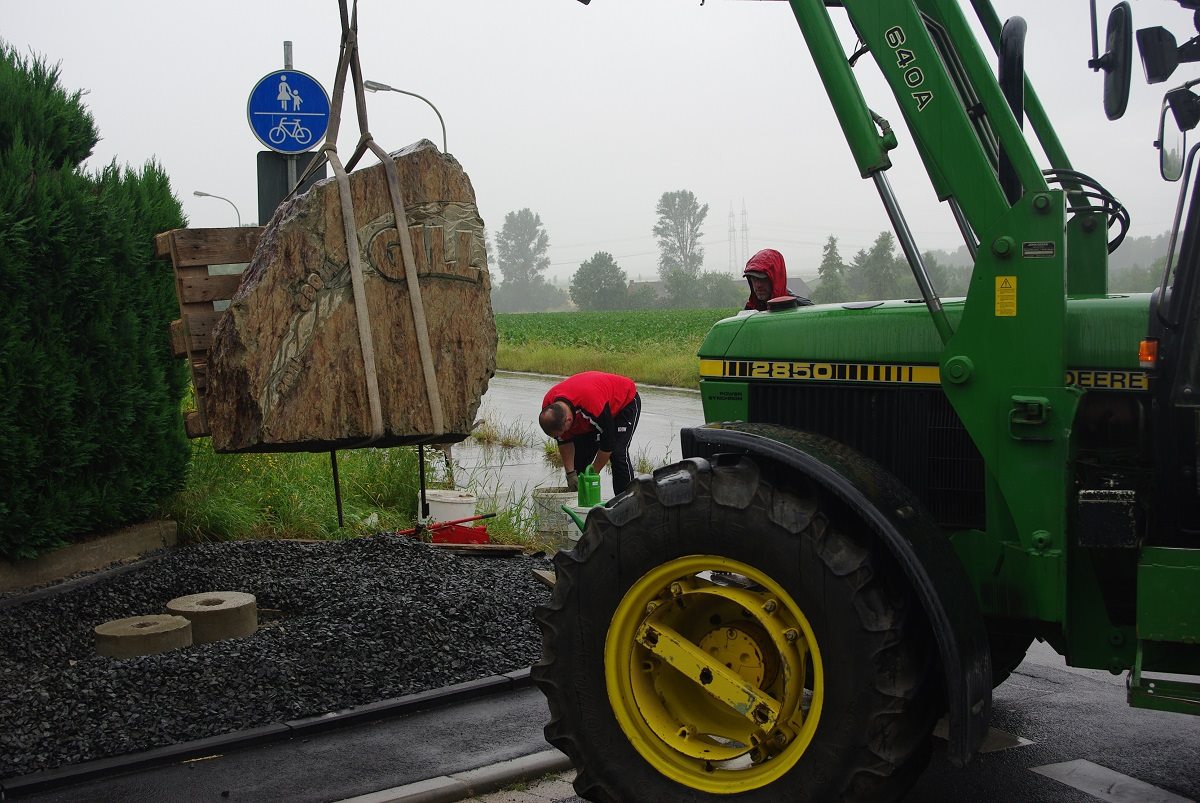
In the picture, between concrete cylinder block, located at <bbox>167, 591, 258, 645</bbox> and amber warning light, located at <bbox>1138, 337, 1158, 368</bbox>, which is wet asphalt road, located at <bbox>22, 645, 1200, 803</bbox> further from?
amber warning light, located at <bbox>1138, 337, 1158, 368</bbox>

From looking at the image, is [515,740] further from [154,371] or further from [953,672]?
[154,371]

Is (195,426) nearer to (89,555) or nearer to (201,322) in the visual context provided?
(201,322)

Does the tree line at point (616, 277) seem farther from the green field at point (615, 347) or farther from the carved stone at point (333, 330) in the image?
the carved stone at point (333, 330)

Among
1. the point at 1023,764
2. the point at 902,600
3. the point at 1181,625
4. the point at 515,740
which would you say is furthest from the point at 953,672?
the point at 515,740

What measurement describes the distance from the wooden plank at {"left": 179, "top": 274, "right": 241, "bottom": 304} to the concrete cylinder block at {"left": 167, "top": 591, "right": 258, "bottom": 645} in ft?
5.76

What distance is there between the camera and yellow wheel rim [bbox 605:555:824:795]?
375 cm

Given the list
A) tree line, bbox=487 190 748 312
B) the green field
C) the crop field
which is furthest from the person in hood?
tree line, bbox=487 190 748 312

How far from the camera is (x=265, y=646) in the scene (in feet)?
19.7

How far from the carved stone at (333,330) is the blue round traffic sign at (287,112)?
3779mm

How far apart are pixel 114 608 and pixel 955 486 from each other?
195 inches

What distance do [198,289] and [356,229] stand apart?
898mm

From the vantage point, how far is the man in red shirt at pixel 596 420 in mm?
9820

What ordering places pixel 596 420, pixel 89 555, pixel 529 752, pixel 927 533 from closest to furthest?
pixel 927 533, pixel 529 752, pixel 89 555, pixel 596 420

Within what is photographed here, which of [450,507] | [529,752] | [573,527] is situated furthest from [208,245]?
[450,507]
